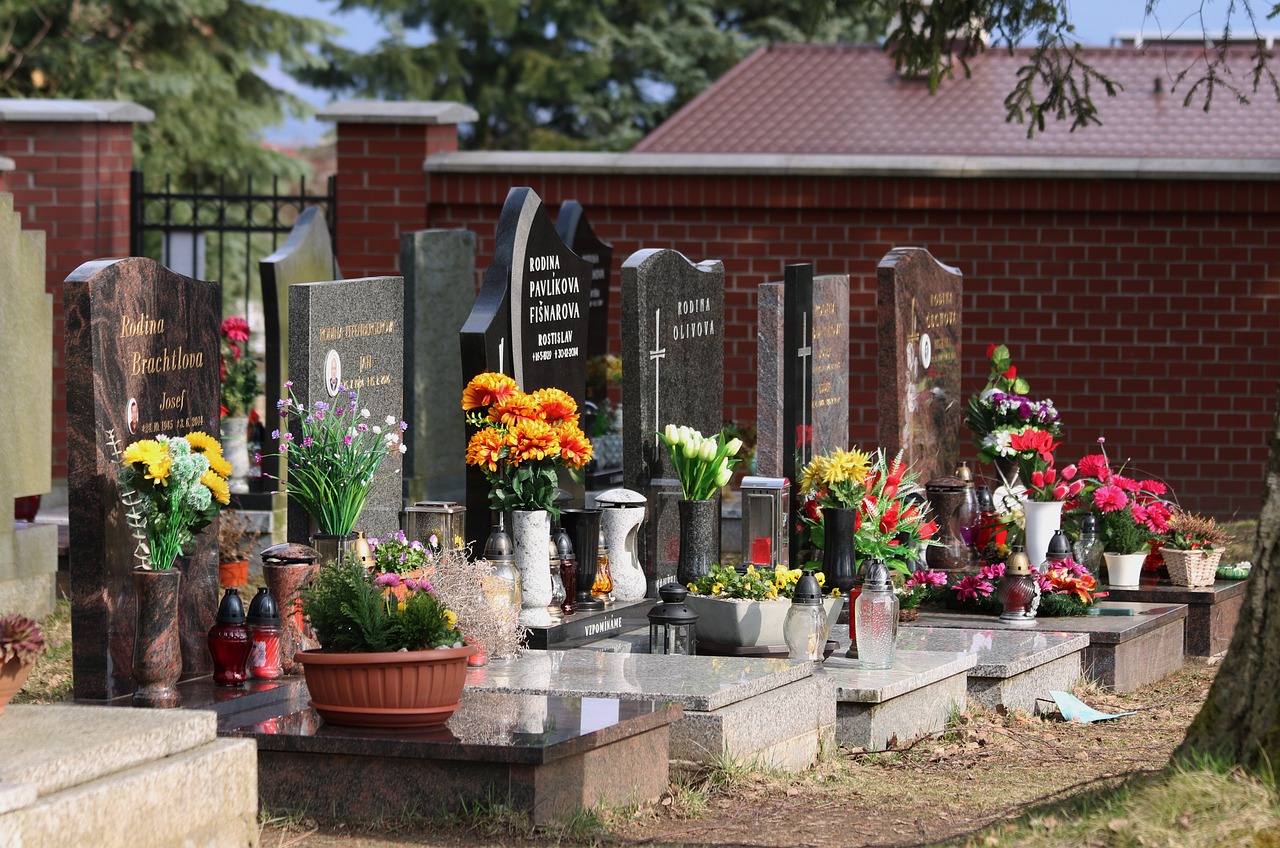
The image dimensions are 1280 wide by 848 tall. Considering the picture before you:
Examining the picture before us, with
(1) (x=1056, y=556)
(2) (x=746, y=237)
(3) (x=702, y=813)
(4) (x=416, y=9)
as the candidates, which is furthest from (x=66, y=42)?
(3) (x=702, y=813)

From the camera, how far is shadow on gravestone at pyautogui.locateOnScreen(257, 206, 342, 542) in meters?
10.6

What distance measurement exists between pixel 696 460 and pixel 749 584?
53.9 inches

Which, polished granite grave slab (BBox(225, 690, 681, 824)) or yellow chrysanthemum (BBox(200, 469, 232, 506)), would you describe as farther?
yellow chrysanthemum (BBox(200, 469, 232, 506))

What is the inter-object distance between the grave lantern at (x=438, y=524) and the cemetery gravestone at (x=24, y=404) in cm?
268

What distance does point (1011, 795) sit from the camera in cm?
621

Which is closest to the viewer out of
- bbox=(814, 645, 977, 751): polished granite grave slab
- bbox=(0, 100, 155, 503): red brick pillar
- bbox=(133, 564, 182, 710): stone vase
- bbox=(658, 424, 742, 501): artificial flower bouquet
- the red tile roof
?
bbox=(133, 564, 182, 710): stone vase

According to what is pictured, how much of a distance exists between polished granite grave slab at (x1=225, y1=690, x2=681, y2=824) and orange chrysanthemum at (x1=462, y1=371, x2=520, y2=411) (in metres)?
2.13

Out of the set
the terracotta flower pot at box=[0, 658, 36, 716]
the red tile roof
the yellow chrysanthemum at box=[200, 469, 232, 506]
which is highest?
the red tile roof

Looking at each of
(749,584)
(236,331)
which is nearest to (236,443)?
(236,331)

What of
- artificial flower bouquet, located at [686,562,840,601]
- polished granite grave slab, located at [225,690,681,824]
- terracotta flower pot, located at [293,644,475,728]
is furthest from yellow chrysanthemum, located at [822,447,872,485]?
terracotta flower pot, located at [293,644,475,728]

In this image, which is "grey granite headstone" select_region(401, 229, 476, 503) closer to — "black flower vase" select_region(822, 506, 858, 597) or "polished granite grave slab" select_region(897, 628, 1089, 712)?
"black flower vase" select_region(822, 506, 858, 597)

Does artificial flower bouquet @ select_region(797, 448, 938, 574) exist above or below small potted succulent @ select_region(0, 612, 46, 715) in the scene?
above

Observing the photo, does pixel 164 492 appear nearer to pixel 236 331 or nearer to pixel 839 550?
pixel 839 550

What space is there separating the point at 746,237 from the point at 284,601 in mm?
7730
